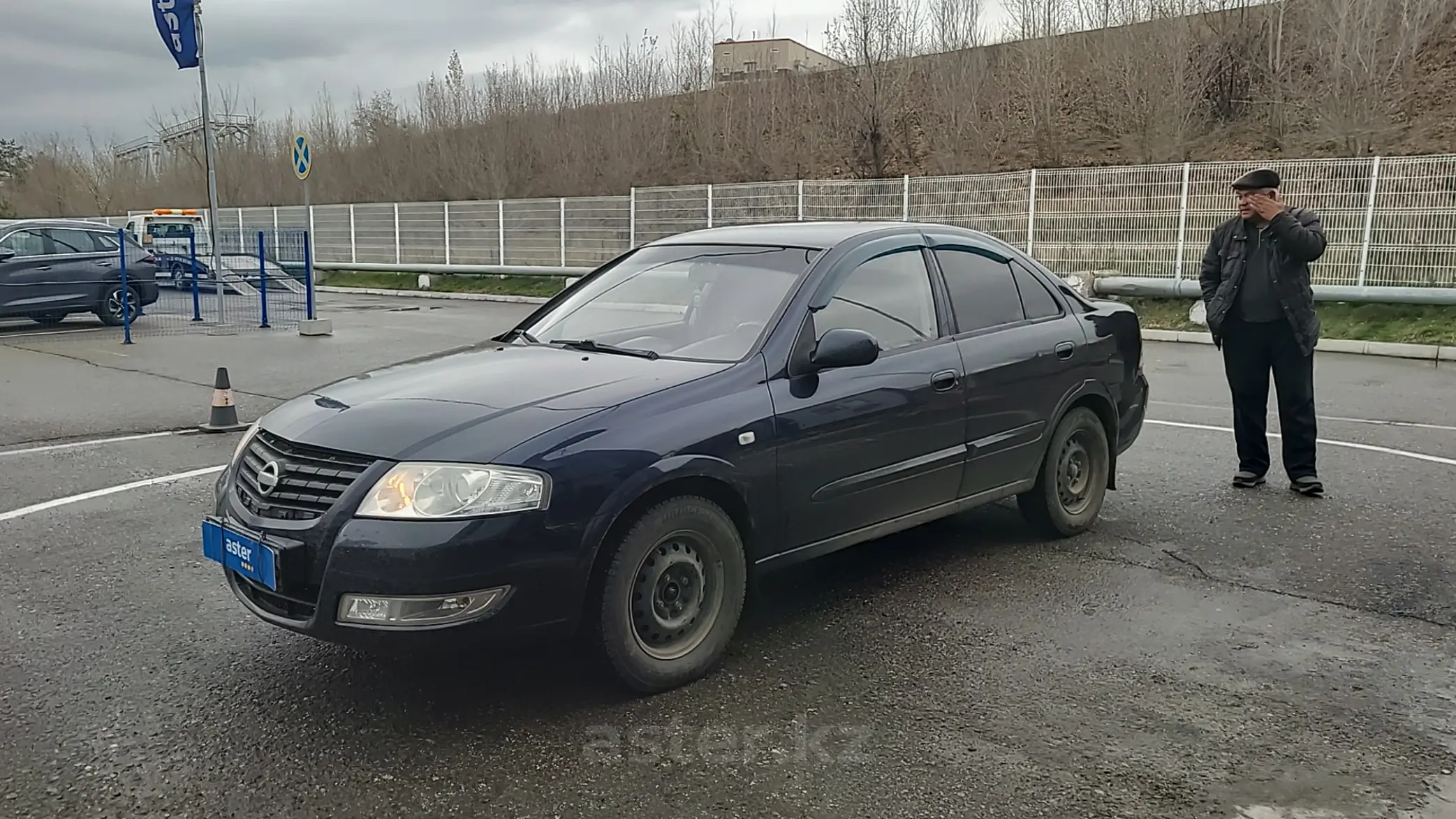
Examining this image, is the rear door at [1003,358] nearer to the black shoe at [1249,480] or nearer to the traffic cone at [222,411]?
the black shoe at [1249,480]

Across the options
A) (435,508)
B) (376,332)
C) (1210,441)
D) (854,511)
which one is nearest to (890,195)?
(376,332)

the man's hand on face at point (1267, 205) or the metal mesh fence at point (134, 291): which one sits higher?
the man's hand on face at point (1267, 205)

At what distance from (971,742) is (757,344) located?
5.49 ft

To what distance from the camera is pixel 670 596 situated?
3.77 meters

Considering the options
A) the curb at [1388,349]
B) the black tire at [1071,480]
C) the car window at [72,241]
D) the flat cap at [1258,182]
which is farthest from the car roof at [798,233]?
the car window at [72,241]

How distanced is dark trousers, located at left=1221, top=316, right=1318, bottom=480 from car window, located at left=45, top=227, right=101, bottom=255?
16.7 metres

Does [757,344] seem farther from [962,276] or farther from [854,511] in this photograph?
[962,276]

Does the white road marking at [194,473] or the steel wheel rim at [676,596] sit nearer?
the steel wheel rim at [676,596]

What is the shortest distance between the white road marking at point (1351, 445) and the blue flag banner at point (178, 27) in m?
19.1

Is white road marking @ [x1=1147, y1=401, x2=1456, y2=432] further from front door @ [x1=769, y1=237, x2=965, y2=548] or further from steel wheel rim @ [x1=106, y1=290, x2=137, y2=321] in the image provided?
steel wheel rim @ [x1=106, y1=290, x2=137, y2=321]

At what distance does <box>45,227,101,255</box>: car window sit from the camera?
54.0ft

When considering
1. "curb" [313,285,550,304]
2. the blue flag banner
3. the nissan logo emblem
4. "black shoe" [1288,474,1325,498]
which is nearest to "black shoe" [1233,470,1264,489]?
"black shoe" [1288,474,1325,498]

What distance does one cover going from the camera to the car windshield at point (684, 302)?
4383 mm

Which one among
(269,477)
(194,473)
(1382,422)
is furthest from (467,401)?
(1382,422)
